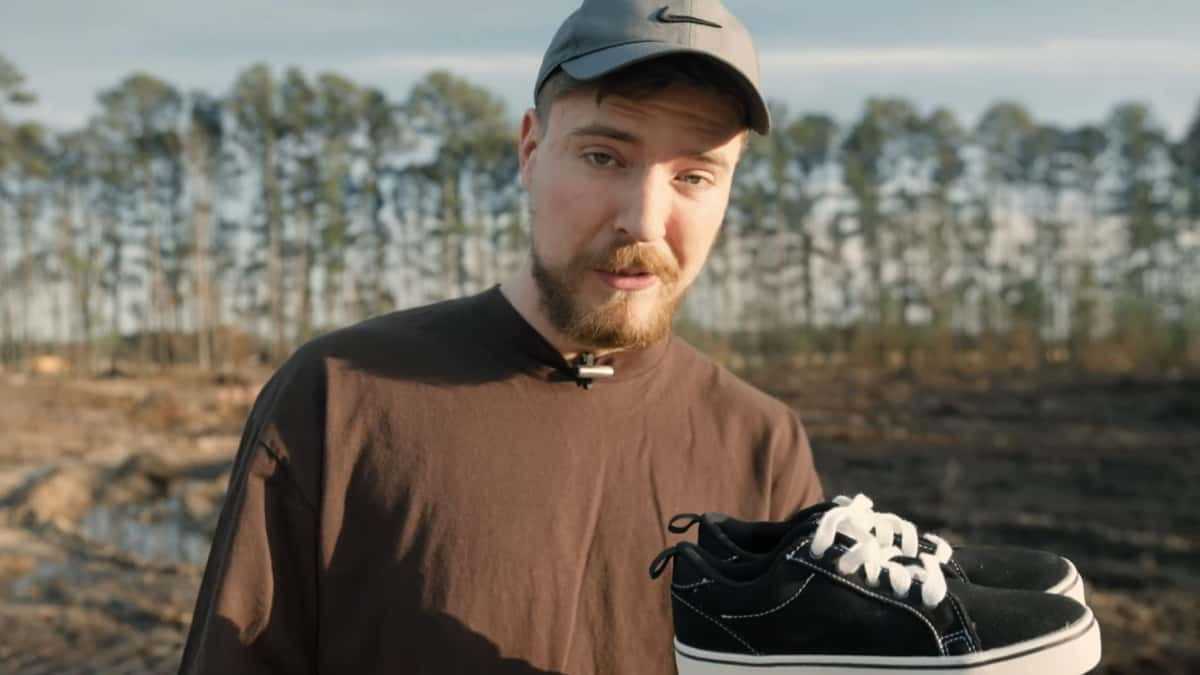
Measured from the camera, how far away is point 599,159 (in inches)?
66.0

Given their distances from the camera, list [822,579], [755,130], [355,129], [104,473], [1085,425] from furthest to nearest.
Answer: [355,129] → [1085,425] → [104,473] → [755,130] → [822,579]

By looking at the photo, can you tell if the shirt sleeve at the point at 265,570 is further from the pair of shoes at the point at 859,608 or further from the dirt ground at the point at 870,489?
the dirt ground at the point at 870,489

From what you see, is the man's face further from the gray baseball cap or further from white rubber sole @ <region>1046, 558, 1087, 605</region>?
white rubber sole @ <region>1046, 558, 1087, 605</region>

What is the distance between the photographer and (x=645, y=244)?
1.67 meters

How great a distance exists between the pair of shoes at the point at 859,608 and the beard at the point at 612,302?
344 millimetres

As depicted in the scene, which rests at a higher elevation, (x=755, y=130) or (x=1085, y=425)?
(x=755, y=130)

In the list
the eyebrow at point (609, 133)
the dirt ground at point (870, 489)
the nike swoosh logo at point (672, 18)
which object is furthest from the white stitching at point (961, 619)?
the dirt ground at point (870, 489)

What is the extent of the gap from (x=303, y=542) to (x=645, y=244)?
0.67 meters

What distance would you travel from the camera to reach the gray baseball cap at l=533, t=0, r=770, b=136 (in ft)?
5.24

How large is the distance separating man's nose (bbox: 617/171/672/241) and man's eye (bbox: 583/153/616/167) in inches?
2.3

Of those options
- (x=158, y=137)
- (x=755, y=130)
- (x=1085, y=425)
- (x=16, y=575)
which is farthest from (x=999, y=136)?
(x=755, y=130)

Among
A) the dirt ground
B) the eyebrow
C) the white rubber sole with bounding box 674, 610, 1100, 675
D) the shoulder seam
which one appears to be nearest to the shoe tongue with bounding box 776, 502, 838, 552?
the white rubber sole with bounding box 674, 610, 1100, 675

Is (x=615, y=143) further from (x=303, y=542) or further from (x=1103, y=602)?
(x=1103, y=602)

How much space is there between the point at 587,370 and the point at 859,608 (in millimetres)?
589
